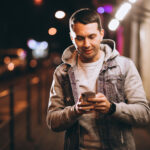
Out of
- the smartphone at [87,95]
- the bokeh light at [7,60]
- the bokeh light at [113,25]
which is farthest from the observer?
the bokeh light at [7,60]

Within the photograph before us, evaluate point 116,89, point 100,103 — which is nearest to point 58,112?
point 100,103

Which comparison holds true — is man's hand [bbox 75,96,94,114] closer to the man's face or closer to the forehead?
the man's face

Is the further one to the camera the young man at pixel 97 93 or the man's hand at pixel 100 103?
the young man at pixel 97 93

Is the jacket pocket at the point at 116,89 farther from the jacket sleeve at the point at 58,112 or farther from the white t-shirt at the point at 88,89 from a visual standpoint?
the jacket sleeve at the point at 58,112

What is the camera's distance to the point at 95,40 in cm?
212

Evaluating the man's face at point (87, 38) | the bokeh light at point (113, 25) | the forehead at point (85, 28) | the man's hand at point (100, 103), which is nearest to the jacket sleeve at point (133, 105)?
the man's hand at point (100, 103)

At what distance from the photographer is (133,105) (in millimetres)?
1931

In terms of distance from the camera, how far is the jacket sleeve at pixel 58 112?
1.97 metres

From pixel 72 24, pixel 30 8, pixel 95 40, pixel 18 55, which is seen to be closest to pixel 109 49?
pixel 95 40

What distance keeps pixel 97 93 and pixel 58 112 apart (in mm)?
408

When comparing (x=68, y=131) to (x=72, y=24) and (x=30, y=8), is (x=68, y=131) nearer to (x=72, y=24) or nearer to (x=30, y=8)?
(x=72, y=24)

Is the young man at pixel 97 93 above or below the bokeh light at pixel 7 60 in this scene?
below

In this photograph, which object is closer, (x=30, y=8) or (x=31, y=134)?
(x=31, y=134)

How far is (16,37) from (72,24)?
3606 cm
